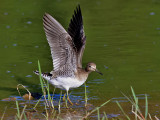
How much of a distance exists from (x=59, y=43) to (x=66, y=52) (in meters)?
0.22

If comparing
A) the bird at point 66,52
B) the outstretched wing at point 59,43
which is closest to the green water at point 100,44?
the bird at point 66,52

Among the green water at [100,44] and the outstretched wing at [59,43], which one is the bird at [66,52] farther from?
the green water at [100,44]

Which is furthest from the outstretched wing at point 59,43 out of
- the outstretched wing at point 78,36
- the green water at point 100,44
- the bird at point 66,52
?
the green water at point 100,44

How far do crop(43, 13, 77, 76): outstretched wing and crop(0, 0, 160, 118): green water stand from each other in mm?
950

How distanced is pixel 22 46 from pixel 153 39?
3991 mm

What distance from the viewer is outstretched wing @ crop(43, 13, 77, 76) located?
7391 millimetres

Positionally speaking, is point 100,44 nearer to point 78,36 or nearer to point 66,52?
point 78,36

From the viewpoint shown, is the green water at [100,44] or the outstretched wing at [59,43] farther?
the green water at [100,44]

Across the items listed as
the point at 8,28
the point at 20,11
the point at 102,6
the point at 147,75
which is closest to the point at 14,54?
the point at 8,28

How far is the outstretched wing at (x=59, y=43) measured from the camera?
7.39m

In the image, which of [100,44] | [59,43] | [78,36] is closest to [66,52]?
[59,43]

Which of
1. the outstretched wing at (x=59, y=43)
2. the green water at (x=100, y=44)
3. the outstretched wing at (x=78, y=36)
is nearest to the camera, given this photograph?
the outstretched wing at (x=59, y=43)

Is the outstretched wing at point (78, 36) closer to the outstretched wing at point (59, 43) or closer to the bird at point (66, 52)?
the bird at point (66, 52)

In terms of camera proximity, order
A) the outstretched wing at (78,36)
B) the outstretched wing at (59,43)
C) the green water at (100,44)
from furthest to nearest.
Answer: the green water at (100,44) → the outstretched wing at (78,36) → the outstretched wing at (59,43)
